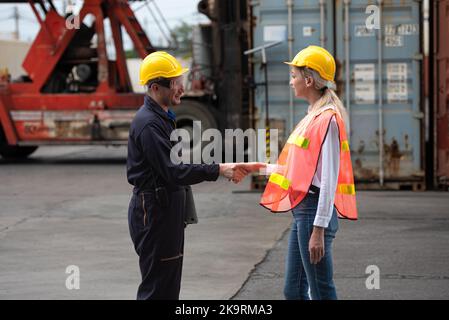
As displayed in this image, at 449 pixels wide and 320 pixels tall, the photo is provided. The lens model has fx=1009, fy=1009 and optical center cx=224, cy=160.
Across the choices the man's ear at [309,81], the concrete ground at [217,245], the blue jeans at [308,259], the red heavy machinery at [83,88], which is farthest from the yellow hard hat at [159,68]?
the red heavy machinery at [83,88]

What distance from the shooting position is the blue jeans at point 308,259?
560 centimetres

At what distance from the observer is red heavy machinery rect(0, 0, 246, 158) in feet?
64.6

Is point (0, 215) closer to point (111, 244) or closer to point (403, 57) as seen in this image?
point (111, 244)

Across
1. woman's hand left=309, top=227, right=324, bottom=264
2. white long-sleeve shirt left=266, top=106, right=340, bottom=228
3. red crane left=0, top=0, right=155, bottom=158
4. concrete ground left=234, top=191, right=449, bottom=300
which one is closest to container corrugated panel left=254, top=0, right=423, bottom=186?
concrete ground left=234, top=191, right=449, bottom=300

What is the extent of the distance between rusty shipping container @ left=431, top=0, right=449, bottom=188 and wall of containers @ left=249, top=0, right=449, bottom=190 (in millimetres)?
15

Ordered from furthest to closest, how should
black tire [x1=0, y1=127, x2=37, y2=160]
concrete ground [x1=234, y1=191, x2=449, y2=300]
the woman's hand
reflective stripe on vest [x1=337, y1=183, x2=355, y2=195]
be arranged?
black tire [x1=0, y1=127, x2=37, y2=160]
concrete ground [x1=234, y1=191, x2=449, y2=300]
reflective stripe on vest [x1=337, y1=183, x2=355, y2=195]
the woman's hand

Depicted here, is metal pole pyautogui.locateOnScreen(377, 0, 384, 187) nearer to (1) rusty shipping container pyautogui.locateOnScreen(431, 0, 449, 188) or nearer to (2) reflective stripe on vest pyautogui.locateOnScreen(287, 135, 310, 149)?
(1) rusty shipping container pyautogui.locateOnScreen(431, 0, 449, 188)

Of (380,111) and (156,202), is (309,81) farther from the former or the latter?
(380,111)

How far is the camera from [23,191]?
15.8 m

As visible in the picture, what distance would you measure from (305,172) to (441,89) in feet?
32.1

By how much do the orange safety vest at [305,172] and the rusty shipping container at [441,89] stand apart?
9399 millimetres

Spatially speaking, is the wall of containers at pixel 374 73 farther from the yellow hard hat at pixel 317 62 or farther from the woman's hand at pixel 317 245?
the woman's hand at pixel 317 245
